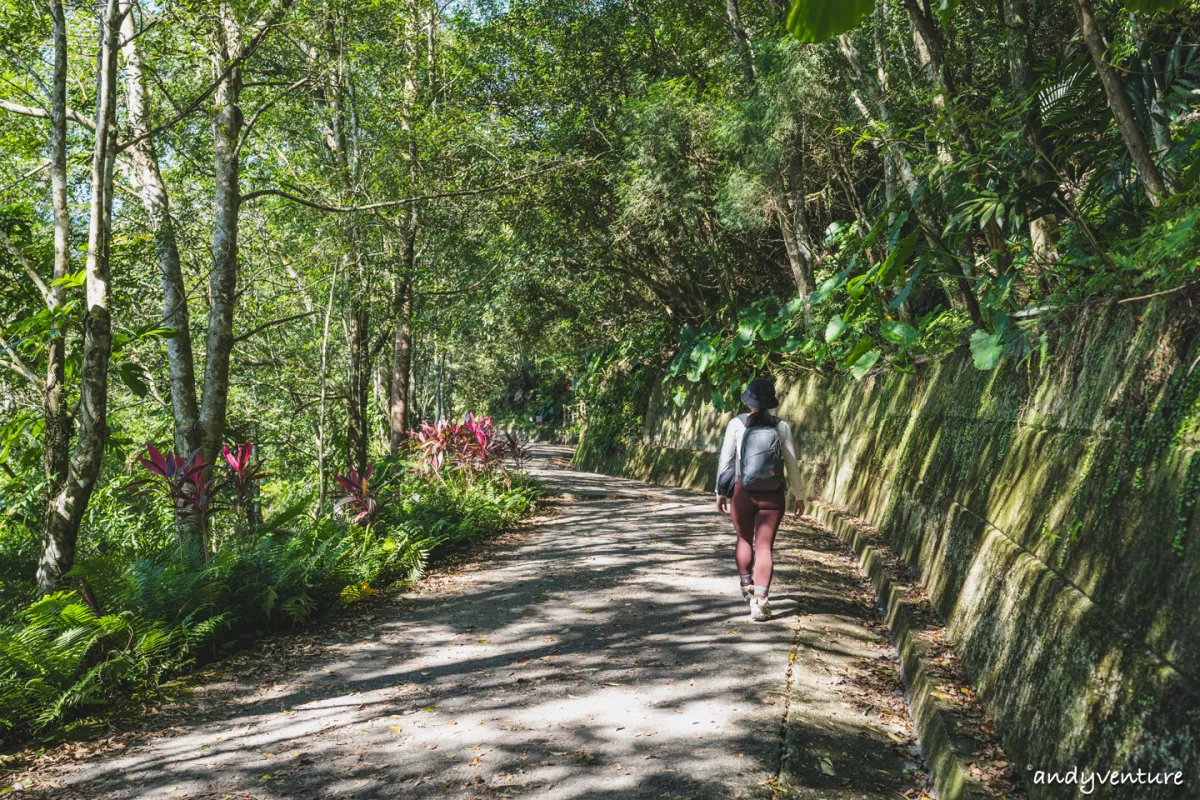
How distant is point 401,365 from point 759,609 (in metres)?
10.7

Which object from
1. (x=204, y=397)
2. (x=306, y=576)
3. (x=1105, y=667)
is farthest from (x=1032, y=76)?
(x=204, y=397)

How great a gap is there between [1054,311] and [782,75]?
808 centimetres

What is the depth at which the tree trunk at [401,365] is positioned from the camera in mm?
14750

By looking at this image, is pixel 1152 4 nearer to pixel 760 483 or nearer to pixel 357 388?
pixel 760 483

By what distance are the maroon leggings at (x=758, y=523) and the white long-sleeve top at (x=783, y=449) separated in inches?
5.0

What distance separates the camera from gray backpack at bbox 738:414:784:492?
6.56 m

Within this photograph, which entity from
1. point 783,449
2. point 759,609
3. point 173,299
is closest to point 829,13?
point 783,449

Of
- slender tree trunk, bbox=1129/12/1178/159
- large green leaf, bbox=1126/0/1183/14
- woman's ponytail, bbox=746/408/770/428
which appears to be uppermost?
slender tree trunk, bbox=1129/12/1178/159

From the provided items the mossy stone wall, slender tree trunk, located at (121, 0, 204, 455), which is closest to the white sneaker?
the mossy stone wall

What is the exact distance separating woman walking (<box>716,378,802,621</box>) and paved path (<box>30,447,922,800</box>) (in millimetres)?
432

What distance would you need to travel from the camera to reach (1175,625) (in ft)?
8.67

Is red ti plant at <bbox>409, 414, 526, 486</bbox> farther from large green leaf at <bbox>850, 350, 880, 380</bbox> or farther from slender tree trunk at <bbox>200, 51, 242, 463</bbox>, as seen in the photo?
large green leaf at <bbox>850, 350, 880, 380</bbox>

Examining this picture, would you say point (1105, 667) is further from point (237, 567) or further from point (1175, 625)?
point (237, 567)

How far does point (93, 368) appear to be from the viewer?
6242 mm
